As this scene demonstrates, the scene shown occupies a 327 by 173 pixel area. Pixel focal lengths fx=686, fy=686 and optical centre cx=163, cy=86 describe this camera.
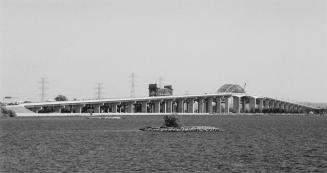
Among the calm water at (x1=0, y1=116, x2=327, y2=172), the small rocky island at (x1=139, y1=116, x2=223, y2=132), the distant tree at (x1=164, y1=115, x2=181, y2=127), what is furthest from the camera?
the distant tree at (x1=164, y1=115, x2=181, y2=127)

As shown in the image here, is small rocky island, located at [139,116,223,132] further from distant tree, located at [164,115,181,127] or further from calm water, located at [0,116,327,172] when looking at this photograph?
calm water, located at [0,116,327,172]

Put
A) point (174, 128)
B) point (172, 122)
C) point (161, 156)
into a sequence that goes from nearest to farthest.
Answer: point (161, 156) → point (174, 128) → point (172, 122)

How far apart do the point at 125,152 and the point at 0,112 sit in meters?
138

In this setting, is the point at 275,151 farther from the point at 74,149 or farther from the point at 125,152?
the point at 74,149

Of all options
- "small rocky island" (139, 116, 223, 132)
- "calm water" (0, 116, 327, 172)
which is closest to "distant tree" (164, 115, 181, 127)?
A: "small rocky island" (139, 116, 223, 132)

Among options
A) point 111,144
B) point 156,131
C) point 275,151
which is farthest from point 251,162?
point 156,131

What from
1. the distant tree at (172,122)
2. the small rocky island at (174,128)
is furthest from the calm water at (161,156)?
the distant tree at (172,122)

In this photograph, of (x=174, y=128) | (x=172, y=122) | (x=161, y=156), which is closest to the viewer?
(x=161, y=156)

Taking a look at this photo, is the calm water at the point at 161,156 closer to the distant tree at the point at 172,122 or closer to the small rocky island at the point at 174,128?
the small rocky island at the point at 174,128

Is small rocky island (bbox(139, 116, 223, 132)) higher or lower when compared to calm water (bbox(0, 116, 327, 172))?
higher

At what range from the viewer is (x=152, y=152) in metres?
59.7

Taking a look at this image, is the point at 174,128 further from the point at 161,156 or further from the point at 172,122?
the point at 161,156

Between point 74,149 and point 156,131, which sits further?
point 156,131

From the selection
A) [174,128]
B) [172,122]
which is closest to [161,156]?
[174,128]
